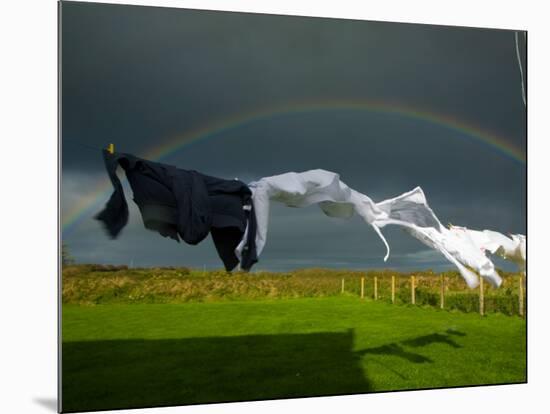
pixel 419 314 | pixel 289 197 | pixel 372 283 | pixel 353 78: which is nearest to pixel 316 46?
pixel 353 78

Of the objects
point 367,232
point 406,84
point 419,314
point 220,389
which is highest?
point 406,84

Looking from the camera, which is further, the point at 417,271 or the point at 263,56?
the point at 417,271

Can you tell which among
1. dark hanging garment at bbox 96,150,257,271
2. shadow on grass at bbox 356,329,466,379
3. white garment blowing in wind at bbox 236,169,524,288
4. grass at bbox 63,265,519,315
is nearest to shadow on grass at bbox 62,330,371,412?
shadow on grass at bbox 356,329,466,379

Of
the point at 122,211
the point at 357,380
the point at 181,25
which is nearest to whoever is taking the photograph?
the point at 122,211

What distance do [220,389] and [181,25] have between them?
251cm

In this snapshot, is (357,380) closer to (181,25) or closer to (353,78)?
(353,78)

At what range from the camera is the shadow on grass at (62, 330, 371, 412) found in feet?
17.9

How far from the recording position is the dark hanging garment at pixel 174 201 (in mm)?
4625

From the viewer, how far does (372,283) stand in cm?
607

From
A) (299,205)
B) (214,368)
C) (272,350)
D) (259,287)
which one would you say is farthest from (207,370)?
(299,205)

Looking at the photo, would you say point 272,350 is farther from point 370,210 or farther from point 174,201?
point 174,201

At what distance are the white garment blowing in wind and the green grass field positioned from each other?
721 mm

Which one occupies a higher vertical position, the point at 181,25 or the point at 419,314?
the point at 181,25

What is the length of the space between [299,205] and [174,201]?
2.80ft
